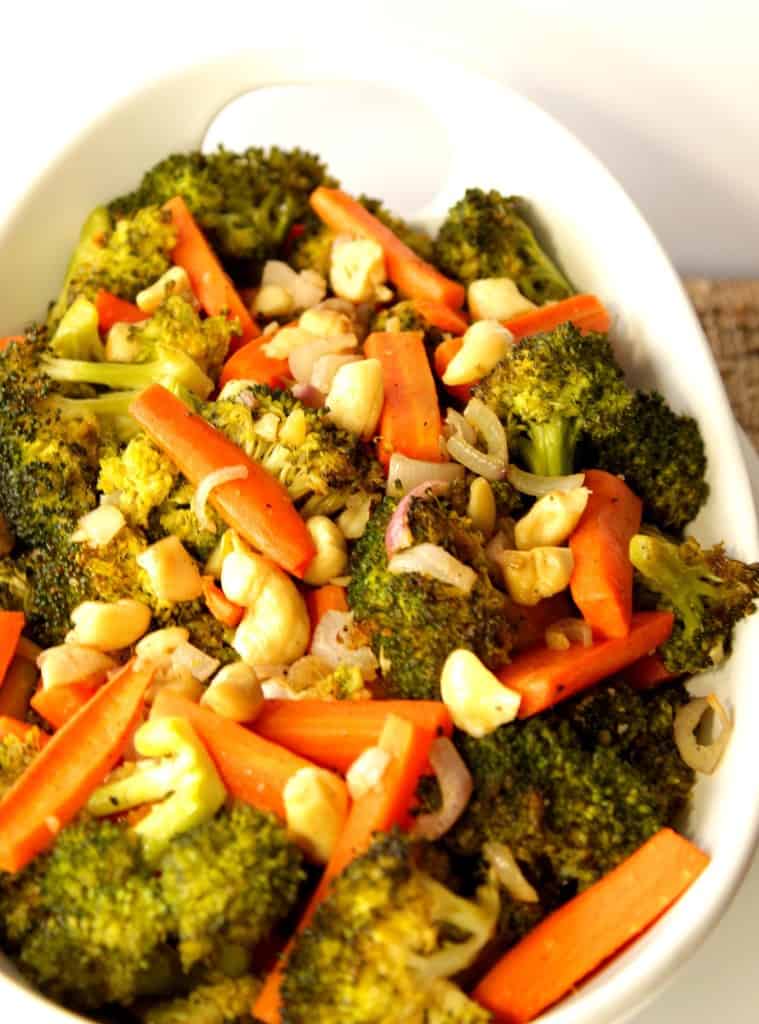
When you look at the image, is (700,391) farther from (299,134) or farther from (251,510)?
(299,134)

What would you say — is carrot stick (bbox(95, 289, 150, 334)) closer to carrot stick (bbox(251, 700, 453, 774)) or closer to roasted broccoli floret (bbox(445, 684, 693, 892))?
carrot stick (bbox(251, 700, 453, 774))

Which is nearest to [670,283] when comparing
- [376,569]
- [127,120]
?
[376,569]

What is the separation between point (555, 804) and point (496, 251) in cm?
112

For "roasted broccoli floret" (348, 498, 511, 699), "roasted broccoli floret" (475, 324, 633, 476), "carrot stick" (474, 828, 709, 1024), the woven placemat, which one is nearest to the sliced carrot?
"roasted broccoli floret" (348, 498, 511, 699)

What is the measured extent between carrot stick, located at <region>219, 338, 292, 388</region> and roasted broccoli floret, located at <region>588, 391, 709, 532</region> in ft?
1.78

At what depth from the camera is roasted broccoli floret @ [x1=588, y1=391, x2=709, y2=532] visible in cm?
198

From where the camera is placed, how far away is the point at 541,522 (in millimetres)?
1836

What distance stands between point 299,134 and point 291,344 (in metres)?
1.42

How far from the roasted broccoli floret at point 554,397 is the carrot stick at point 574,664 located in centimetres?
30

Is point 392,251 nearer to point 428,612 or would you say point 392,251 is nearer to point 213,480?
point 213,480

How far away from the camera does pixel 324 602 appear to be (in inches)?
73.2

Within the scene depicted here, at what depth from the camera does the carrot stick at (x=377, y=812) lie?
4.83 feet

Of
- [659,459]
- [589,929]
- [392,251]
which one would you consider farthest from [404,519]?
[392,251]

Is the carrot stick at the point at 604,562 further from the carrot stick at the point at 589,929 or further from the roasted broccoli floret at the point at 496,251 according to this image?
the roasted broccoli floret at the point at 496,251
